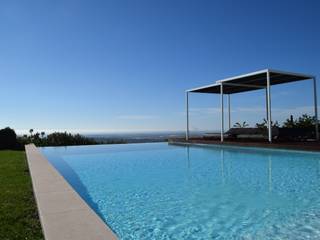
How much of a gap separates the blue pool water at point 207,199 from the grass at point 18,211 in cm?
94

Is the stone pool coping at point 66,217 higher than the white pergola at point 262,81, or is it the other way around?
the white pergola at point 262,81

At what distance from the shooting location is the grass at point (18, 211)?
10.4 feet

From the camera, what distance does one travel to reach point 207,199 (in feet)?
→ 17.5

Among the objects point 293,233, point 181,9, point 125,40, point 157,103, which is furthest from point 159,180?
point 157,103

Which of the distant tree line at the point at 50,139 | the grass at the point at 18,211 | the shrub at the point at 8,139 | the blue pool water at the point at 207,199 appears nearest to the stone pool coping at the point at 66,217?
the grass at the point at 18,211

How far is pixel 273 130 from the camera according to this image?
15.0 meters

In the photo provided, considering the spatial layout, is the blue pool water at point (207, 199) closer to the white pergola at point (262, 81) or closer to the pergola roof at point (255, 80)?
the white pergola at point (262, 81)

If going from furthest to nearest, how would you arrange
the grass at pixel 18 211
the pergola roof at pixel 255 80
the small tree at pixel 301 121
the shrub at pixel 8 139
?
the small tree at pixel 301 121, the shrub at pixel 8 139, the pergola roof at pixel 255 80, the grass at pixel 18 211

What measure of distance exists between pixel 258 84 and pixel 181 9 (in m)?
6.23

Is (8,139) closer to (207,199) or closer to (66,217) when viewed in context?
(207,199)

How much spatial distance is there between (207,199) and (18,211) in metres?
2.84

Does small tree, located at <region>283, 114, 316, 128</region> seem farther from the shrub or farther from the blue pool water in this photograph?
the shrub

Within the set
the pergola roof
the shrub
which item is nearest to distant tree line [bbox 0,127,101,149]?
the shrub

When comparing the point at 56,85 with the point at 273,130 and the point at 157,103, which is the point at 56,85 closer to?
the point at 157,103
